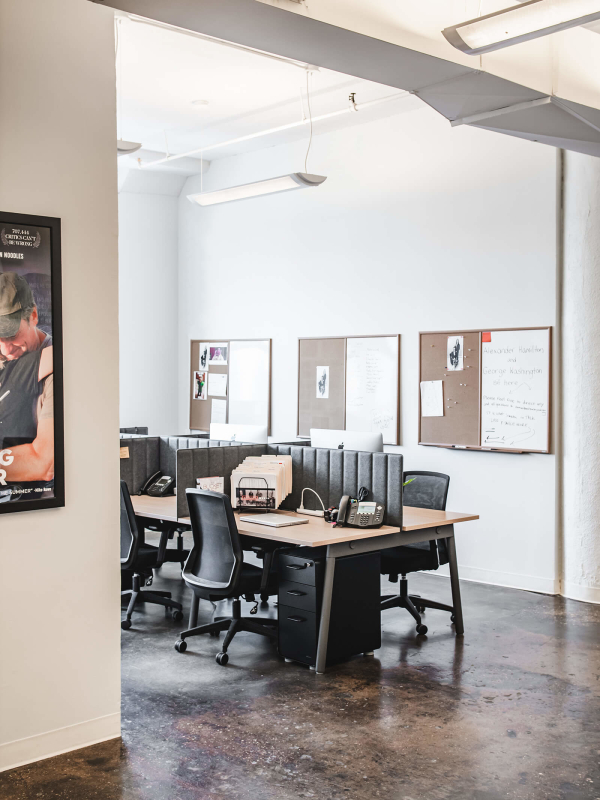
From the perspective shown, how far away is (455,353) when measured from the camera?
6594mm

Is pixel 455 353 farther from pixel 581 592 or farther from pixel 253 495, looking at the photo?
pixel 253 495

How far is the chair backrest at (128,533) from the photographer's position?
16.5 feet

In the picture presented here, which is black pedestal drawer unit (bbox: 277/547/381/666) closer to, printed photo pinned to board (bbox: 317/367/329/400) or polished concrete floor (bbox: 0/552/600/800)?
polished concrete floor (bbox: 0/552/600/800)

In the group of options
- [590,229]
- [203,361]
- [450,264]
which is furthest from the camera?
[203,361]

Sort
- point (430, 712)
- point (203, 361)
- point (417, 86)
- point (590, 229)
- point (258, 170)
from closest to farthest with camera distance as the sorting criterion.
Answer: point (430, 712) → point (417, 86) → point (590, 229) → point (258, 170) → point (203, 361)

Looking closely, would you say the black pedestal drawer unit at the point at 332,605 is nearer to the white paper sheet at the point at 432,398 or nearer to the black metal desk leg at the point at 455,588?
the black metal desk leg at the point at 455,588

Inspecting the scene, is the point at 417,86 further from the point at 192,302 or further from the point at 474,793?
the point at 192,302

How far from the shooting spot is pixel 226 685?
13.7 ft

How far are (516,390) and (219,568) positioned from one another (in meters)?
2.85

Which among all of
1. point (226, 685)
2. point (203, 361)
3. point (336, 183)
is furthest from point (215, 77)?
point (226, 685)

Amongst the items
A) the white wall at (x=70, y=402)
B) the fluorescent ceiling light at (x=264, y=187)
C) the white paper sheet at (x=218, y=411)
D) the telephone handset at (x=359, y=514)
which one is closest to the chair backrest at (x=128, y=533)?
the telephone handset at (x=359, y=514)

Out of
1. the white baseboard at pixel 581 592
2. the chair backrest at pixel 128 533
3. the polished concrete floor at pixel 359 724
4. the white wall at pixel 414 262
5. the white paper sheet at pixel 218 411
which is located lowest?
the polished concrete floor at pixel 359 724

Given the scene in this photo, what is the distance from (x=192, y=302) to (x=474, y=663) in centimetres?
556

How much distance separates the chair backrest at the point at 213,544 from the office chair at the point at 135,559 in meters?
0.56
